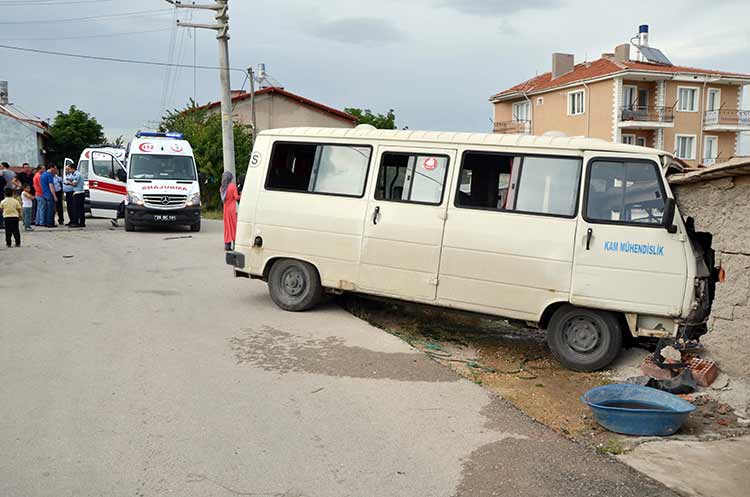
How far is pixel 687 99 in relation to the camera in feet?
168

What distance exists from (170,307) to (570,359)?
5.51m

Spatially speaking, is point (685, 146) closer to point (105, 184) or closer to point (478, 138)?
point (105, 184)

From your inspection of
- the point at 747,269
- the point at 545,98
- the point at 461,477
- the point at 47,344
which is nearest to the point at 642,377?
the point at 747,269

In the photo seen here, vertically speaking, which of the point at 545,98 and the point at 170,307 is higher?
the point at 545,98

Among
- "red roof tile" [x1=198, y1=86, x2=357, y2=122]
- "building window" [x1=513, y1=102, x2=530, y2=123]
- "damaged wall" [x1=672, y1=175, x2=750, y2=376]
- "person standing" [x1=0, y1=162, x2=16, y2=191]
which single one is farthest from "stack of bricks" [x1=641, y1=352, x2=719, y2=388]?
"building window" [x1=513, y1=102, x2=530, y2=123]

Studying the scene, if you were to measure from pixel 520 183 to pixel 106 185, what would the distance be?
60.1ft

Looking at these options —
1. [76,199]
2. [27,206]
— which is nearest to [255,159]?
[27,206]

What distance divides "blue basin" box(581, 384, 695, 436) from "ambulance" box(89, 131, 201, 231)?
16630mm

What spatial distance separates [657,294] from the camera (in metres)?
7.31

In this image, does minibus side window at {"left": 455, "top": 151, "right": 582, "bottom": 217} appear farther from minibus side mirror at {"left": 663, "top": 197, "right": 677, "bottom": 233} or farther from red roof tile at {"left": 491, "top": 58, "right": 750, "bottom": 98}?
red roof tile at {"left": 491, "top": 58, "right": 750, "bottom": 98}

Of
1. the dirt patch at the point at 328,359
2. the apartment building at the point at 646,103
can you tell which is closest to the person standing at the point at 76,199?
the dirt patch at the point at 328,359

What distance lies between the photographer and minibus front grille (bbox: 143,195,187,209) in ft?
68.3

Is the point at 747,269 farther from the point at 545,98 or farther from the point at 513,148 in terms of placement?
the point at 545,98

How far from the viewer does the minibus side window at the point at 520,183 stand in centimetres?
782
